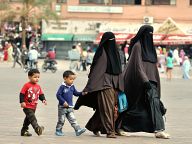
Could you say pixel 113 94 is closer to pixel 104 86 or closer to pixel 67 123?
pixel 104 86

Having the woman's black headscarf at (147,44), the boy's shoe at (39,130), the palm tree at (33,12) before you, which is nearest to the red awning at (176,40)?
the palm tree at (33,12)

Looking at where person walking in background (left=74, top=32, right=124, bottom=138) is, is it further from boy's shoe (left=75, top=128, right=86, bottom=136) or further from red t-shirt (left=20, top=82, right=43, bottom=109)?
red t-shirt (left=20, top=82, right=43, bottom=109)

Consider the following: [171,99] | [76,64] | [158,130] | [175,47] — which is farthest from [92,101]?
[175,47]

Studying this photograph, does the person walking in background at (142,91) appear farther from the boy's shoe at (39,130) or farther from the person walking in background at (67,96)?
the boy's shoe at (39,130)

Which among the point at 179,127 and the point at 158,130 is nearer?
the point at 158,130

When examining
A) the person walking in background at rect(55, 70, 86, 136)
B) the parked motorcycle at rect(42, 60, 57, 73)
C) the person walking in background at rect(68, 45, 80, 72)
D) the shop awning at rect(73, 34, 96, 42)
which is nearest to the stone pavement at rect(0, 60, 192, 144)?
the person walking in background at rect(55, 70, 86, 136)

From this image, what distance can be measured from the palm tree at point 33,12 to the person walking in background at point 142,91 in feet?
152

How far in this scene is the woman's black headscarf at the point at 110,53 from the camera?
39.5ft

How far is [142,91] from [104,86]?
2.33 feet

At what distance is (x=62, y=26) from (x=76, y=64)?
20327 mm

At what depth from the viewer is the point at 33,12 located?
200ft

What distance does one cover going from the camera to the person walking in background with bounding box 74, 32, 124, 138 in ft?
39.1

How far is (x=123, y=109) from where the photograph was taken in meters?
12.1

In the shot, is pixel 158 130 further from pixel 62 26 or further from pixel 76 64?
pixel 62 26
